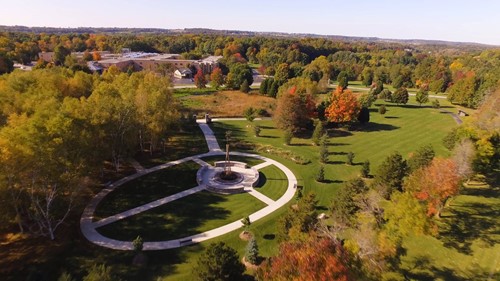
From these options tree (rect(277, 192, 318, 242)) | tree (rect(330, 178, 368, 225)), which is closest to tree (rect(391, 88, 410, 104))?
tree (rect(330, 178, 368, 225))

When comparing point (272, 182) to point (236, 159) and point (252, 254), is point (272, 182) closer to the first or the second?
point (236, 159)

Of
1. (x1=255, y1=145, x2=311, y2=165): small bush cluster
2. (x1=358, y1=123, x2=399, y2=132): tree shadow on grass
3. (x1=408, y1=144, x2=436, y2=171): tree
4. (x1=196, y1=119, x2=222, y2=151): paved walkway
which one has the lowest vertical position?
(x1=255, y1=145, x2=311, y2=165): small bush cluster

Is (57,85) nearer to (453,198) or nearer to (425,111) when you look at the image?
(453,198)

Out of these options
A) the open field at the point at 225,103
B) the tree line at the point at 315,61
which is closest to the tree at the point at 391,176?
the open field at the point at 225,103

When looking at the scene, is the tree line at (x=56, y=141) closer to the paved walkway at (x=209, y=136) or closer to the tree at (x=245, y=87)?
the paved walkway at (x=209, y=136)

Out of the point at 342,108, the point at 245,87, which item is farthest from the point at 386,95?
the point at 245,87

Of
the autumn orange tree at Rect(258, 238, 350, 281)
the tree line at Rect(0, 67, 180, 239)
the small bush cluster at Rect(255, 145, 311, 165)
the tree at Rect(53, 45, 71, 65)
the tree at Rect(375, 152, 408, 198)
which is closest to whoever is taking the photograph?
the autumn orange tree at Rect(258, 238, 350, 281)

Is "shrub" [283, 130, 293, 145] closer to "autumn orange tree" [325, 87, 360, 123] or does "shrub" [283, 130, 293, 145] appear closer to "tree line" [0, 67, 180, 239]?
"autumn orange tree" [325, 87, 360, 123]
